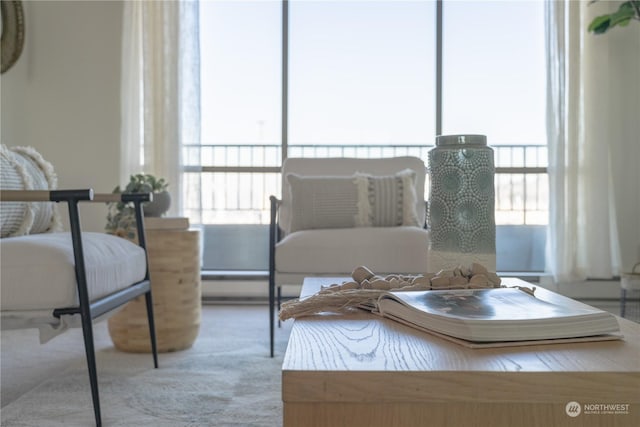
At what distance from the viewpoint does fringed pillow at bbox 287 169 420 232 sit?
2883 mm

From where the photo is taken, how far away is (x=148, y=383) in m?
2.07

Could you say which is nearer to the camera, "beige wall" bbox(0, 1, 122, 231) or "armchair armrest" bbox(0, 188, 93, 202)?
"armchair armrest" bbox(0, 188, 93, 202)

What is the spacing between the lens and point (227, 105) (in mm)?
4344

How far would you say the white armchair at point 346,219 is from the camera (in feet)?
8.07

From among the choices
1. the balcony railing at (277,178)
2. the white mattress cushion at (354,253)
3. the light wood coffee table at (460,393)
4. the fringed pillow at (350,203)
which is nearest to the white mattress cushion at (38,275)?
the white mattress cushion at (354,253)

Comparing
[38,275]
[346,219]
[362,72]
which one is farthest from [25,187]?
[362,72]

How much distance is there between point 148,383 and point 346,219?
1.20 meters

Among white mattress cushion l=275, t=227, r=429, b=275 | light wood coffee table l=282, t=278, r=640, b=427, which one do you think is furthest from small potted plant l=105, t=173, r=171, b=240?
light wood coffee table l=282, t=278, r=640, b=427

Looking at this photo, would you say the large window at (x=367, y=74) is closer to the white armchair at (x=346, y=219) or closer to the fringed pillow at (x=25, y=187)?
the white armchair at (x=346, y=219)

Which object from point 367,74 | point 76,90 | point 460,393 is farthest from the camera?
point 367,74

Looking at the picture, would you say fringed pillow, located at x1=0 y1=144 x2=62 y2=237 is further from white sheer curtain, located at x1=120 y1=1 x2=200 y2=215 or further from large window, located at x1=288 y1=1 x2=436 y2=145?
large window, located at x1=288 y1=1 x2=436 y2=145

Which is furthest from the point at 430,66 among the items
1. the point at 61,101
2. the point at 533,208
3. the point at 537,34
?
the point at 61,101

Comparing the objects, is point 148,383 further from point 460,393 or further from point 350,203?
point 460,393

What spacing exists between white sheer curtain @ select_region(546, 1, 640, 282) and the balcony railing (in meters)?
0.37
